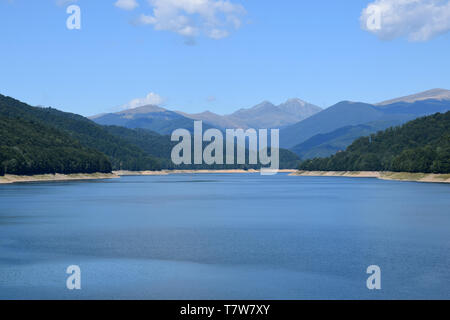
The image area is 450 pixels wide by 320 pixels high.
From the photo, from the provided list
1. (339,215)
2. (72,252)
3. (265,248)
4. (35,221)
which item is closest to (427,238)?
(265,248)

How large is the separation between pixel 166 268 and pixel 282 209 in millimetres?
58641

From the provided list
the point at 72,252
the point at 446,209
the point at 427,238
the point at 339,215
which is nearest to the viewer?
the point at 72,252

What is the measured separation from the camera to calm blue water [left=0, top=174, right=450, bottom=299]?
36.8m

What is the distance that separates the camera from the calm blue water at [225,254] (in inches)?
1449

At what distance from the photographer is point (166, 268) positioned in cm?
4375

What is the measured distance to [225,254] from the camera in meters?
50.8

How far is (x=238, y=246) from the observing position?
2186 inches
